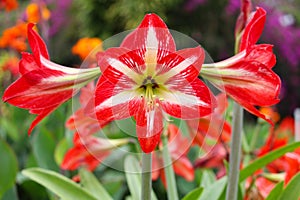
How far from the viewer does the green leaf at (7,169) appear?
1246 mm

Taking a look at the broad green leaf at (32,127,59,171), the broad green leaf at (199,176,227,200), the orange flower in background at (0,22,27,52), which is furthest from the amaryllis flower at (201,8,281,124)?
the orange flower in background at (0,22,27,52)

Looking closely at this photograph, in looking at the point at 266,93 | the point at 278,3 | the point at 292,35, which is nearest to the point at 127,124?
the point at 266,93

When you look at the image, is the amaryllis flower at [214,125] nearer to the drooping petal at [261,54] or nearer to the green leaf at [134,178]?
the drooping petal at [261,54]

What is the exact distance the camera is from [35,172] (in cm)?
94

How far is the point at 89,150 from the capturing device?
2.68 ft

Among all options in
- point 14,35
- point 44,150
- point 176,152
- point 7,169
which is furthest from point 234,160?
point 14,35

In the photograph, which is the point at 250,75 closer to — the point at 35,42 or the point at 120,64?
the point at 120,64

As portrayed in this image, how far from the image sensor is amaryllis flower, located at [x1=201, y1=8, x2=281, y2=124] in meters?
0.64

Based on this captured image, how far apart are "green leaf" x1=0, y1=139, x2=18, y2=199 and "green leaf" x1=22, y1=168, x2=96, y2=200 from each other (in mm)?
327

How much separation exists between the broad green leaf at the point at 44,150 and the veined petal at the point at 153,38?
94 centimetres

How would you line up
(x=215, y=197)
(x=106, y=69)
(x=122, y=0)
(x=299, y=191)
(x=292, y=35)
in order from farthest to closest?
(x=292, y=35) < (x=122, y=0) < (x=215, y=197) < (x=299, y=191) < (x=106, y=69)

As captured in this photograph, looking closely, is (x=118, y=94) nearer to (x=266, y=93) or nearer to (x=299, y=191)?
(x=266, y=93)

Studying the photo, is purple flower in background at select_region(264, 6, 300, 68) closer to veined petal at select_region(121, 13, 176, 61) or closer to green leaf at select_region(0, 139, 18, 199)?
green leaf at select_region(0, 139, 18, 199)

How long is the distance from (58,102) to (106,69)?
10 cm
